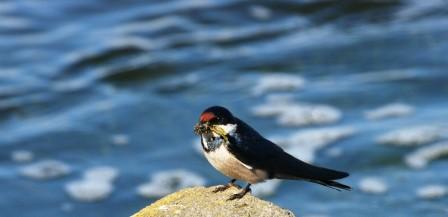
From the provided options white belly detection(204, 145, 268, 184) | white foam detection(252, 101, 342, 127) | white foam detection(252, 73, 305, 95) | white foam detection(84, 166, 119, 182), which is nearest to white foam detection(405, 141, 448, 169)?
white foam detection(252, 101, 342, 127)

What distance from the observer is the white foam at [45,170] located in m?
10.9

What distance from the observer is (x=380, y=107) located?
1184 cm

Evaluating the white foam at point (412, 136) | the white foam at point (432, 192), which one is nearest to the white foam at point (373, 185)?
the white foam at point (432, 192)

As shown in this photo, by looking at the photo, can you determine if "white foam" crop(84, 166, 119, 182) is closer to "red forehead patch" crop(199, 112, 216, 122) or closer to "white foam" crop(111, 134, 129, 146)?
"white foam" crop(111, 134, 129, 146)

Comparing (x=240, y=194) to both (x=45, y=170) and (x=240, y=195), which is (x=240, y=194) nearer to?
(x=240, y=195)

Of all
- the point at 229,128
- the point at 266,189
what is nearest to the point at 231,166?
the point at 229,128

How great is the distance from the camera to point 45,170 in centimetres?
1110

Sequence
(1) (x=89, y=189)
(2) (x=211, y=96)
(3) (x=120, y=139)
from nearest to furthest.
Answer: (1) (x=89, y=189) → (3) (x=120, y=139) → (2) (x=211, y=96)

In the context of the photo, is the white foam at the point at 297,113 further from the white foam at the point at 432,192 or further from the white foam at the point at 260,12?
the white foam at the point at 260,12

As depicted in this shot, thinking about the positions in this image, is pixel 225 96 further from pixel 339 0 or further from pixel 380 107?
pixel 339 0

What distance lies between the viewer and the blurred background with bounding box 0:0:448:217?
33.7 ft

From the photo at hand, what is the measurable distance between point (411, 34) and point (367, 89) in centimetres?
225

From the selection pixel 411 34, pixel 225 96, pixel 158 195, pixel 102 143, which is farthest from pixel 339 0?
pixel 158 195

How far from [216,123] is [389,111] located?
6.57 meters
